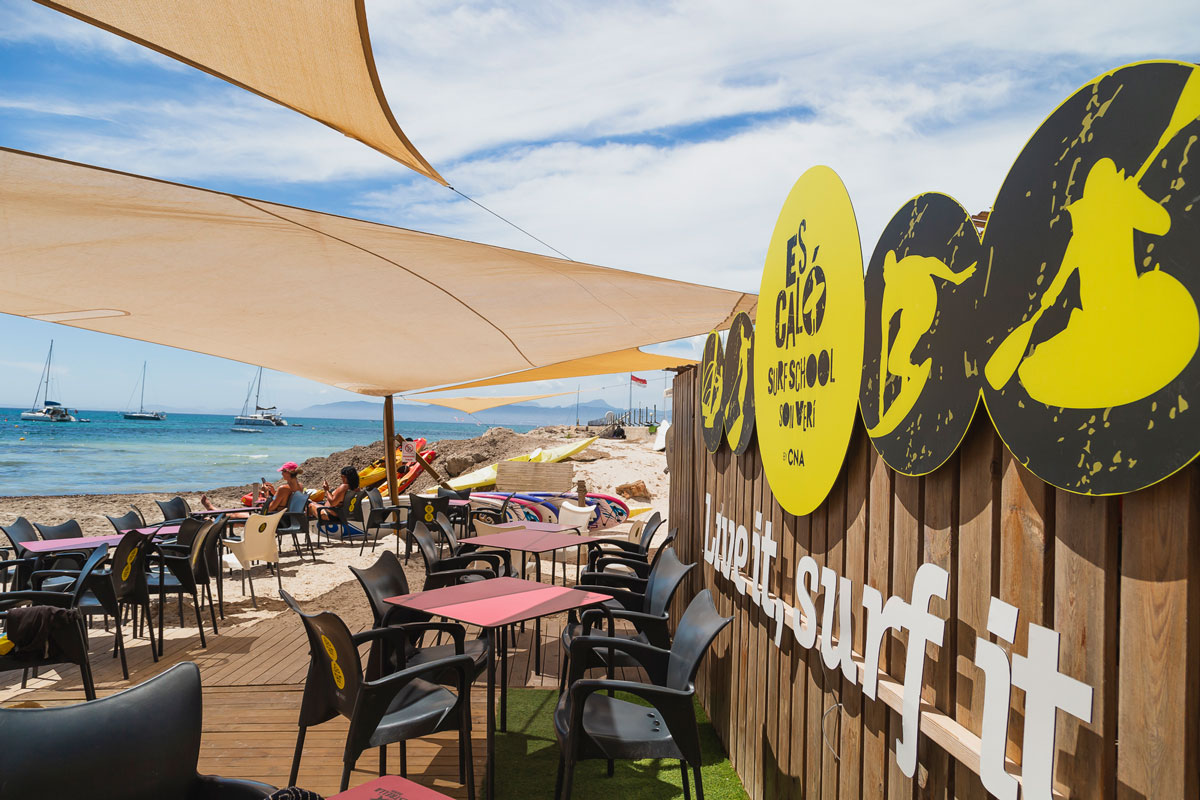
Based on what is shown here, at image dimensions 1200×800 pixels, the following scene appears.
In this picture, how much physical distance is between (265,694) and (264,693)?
21mm

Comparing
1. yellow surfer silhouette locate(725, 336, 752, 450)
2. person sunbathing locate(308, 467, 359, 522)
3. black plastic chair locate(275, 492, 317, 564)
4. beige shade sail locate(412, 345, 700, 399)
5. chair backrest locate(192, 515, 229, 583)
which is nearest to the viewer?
yellow surfer silhouette locate(725, 336, 752, 450)

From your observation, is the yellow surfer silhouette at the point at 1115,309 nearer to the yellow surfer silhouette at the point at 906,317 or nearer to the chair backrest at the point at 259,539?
the yellow surfer silhouette at the point at 906,317

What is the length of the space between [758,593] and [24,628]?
3727 millimetres

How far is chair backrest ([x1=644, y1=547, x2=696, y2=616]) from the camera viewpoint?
3.58 m

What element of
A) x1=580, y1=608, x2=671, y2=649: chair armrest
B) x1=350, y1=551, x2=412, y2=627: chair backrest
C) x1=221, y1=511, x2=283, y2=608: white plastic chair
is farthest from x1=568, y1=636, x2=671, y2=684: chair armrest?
x1=221, y1=511, x2=283, y2=608: white plastic chair

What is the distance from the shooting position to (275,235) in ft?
11.1

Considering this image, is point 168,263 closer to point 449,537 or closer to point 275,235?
point 275,235

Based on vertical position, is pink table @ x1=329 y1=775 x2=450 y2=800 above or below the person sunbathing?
above

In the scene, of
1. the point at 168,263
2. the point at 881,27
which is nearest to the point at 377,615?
the point at 168,263

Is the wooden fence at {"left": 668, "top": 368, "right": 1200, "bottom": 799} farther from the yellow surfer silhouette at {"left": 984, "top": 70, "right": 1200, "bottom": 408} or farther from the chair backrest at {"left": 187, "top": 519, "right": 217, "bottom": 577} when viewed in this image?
the chair backrest at {"left": 187, "top": 519, "right": 217, "bottom": 577}

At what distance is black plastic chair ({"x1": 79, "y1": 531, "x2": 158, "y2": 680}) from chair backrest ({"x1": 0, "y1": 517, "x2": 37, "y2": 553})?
1280 mm

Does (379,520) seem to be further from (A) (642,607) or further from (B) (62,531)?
(A) (642,607)

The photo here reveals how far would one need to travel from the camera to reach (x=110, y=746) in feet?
5.69

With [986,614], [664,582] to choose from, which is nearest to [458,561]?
[664,582]
